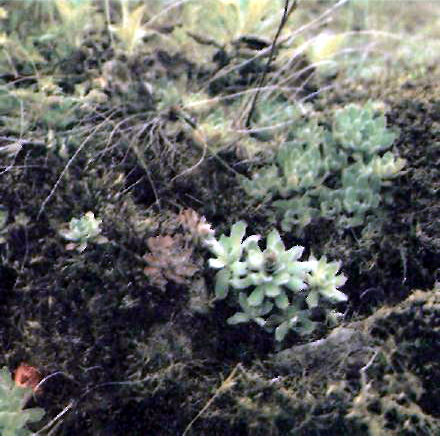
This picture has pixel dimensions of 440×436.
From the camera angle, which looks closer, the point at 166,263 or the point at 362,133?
the point at 166,263

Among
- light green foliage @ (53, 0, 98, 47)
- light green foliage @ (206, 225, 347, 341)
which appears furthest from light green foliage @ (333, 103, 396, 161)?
light green foliage @ (53, 0, 98, 47)

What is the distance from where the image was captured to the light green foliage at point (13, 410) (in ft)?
6.03

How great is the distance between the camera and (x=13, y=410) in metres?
1.88

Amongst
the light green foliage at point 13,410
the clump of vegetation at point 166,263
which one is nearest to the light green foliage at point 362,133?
the clump of vegetation at point 166,263

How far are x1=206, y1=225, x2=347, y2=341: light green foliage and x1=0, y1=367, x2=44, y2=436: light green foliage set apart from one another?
730mm

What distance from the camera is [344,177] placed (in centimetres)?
242

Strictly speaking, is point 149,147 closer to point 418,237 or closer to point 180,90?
point 180,90

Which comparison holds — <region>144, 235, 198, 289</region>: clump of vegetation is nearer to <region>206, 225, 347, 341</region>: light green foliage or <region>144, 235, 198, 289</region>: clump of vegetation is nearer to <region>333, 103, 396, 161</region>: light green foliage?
<region>206, 225, 347, 341</region>: light green foliage

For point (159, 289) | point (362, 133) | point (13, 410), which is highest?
point (362, 133)

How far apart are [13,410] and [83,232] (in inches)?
26.2

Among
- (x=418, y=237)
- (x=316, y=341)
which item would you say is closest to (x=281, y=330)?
(x=316, y=341)

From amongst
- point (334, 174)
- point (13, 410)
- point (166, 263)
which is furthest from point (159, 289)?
point (334, 174)

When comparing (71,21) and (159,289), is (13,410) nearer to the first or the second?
(159,289)

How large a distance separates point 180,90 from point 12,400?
4.98 feet
